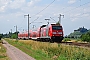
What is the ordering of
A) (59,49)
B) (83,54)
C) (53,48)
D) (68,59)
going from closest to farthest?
(83,54)
(68,59)
(59,49)
(53,48)

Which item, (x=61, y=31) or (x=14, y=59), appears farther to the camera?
(x=61, y=31)

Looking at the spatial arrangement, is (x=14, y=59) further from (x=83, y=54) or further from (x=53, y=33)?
(x=53, y=33)

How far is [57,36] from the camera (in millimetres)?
43281

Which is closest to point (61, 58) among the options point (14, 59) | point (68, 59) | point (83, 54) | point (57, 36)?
point (68, 59)

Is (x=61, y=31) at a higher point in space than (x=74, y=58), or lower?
higher

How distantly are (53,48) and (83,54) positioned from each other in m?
9.46

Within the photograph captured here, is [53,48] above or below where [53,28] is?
below

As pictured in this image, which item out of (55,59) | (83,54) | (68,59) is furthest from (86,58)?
(55,59)

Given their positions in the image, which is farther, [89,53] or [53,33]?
[53,33]

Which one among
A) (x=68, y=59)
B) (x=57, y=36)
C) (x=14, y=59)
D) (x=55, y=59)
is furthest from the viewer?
(x=57, y=36)

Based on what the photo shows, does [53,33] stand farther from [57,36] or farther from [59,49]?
[59,49]

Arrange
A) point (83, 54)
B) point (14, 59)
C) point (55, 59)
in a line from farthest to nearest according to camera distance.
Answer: point (14, 59) < point (55, 59) < point (83, 54)

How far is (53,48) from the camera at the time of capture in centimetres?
2716

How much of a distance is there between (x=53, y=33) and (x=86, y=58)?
1060 inches
